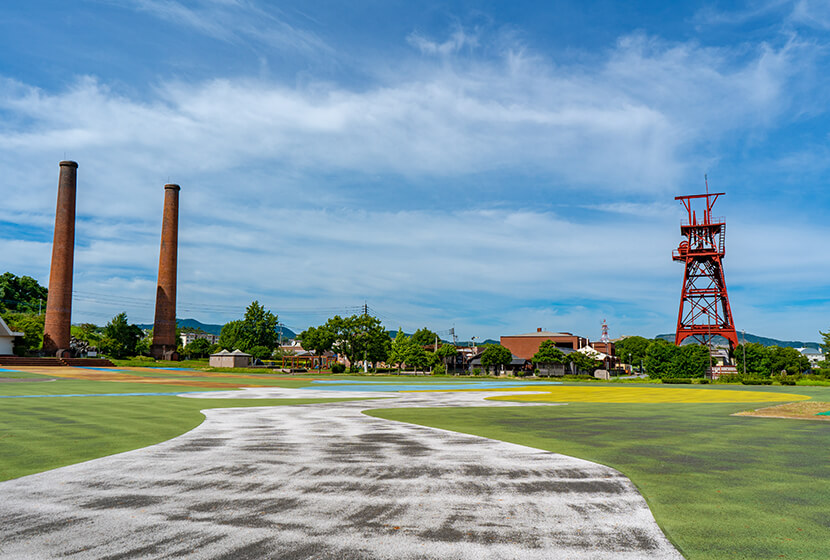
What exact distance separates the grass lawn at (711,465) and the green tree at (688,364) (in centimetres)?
6694

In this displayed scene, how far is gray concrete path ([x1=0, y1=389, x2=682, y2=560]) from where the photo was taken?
6.76m

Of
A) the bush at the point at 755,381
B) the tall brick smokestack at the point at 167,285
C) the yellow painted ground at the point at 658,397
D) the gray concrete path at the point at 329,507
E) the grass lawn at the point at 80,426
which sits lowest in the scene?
the bush at the point at 755,381

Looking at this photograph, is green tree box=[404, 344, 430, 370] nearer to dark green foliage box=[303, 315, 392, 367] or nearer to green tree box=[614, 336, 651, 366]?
dark green foliage box=[303, 315, 392, 367]

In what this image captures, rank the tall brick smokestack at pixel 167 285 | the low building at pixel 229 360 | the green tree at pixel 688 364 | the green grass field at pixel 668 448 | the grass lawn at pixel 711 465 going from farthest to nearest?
the tall brick smokestack at pixel 167 285 → the low building at pixel 229 360 → the green tree at pixel 688 364 → the green grass field at pixel 668 448 → the grass lawn at pixel 711 465

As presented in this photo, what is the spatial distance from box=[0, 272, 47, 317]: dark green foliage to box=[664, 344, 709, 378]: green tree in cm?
15306

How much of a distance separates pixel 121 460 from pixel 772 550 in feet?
40.6

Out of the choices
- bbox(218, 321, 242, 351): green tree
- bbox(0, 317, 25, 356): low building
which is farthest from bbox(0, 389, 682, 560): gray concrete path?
bbox(218, 321, 242, 351): green tree

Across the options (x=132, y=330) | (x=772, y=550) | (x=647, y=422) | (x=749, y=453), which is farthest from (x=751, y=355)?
(x=132, y=330)

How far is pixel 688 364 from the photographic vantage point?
84000mm

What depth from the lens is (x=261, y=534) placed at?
7.22 m

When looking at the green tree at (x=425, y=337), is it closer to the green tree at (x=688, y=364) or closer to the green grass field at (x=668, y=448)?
the green tree at (x=688, y=364)

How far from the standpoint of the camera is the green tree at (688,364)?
83625 mm

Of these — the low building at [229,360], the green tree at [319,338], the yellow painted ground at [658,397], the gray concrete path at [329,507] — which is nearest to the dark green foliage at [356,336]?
the green tree at [319,338]

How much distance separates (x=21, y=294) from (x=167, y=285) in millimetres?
82907
